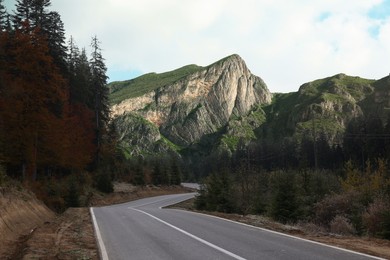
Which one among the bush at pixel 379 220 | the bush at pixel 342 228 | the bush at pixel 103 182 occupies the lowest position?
the bush at pixel 342 228

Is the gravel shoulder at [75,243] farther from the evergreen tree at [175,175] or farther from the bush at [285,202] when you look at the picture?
the evergreen tree at [175,175]

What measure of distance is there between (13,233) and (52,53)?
28331mm

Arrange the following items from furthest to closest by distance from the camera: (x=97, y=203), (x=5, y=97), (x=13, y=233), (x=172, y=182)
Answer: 1. (x=172, y=182)
2. (x=97, y=203)
3. (x=5, y=97)
4. (x=13, y=233)

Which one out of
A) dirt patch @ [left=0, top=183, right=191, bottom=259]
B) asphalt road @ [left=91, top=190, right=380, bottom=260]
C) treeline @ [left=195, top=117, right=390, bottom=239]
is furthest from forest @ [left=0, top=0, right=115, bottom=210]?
treeline @ [left=195, top=117, right=390, bottom=239]

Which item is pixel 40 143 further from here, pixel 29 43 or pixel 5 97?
pixel 29 43

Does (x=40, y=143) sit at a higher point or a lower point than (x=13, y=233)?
higher

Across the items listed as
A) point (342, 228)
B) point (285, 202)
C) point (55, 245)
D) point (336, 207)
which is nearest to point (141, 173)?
point (285, 202)

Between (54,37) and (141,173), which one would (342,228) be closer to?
(54,37)

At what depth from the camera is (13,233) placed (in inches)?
616

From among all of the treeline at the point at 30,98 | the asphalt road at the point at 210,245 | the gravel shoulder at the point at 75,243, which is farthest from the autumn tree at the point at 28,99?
the asphalt road at the point at 210,245

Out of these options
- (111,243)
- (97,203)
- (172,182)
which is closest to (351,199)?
(111,243)

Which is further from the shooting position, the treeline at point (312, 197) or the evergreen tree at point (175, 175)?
the evergreen tree at point (175, 175)

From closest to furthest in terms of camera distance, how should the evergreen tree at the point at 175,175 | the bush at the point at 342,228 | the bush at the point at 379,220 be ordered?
the bush at the point at 379,220 < the bush at the point at 342,228 < the evergreen tree at the point at 175,175

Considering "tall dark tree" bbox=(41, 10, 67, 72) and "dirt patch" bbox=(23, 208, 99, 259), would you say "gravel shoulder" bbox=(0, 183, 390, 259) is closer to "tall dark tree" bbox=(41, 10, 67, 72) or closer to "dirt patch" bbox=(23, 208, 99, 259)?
"dirt patch" bbox=(23, 208, 99, 259)
